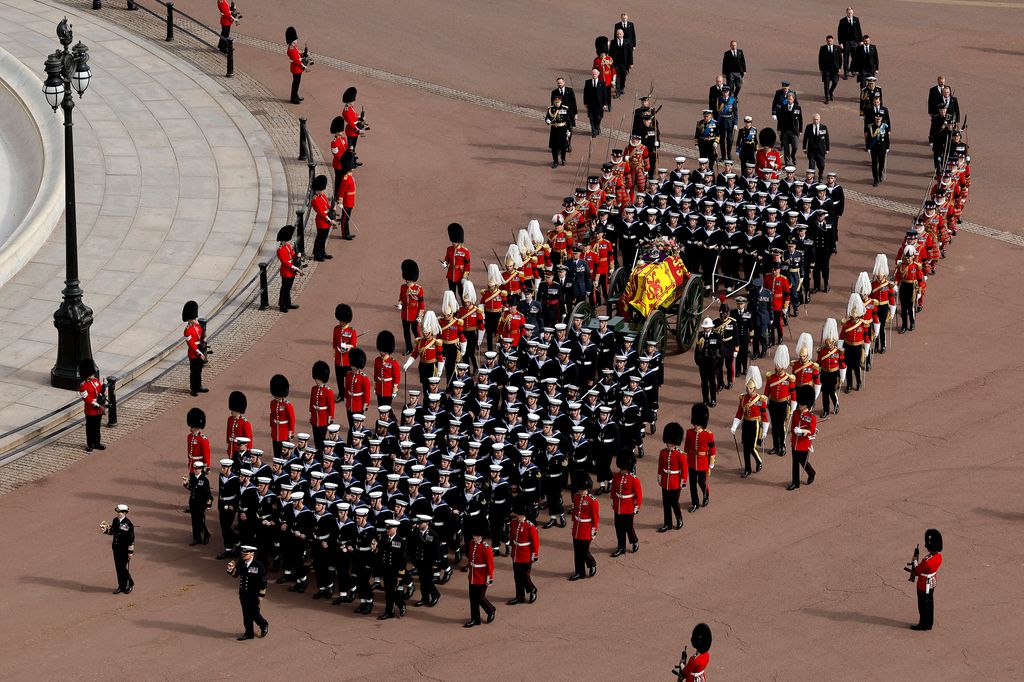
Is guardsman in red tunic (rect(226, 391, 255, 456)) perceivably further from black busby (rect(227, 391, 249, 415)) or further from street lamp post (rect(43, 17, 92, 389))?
street lamp post (rect(43, 17, 92, 389))

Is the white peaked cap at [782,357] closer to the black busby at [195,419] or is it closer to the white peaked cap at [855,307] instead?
the white peaked cap at [855,307]

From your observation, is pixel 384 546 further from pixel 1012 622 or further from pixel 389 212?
pixel 389 212

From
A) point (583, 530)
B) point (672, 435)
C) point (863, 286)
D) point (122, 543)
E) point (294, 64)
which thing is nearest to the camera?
point (122, 543)

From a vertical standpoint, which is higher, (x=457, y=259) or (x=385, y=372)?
(x=457, y=259)

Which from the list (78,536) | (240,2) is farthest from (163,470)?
(240,2)

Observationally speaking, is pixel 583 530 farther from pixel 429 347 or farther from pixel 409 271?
pixel 409 271

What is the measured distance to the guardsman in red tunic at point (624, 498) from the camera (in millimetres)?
24094

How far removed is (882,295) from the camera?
3000cm

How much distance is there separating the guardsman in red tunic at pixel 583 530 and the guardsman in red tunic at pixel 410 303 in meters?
6.63

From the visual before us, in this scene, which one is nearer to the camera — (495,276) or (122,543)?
(122,543)

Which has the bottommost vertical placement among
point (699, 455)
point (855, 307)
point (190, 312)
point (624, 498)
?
point (624, 498)

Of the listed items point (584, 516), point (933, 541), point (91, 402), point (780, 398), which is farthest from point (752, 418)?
point (91, 402)

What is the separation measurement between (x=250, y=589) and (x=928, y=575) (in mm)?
8021

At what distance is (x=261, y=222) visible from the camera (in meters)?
34.7
